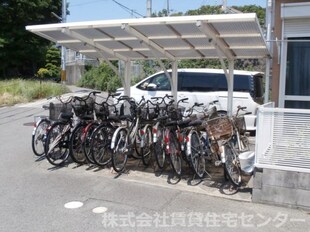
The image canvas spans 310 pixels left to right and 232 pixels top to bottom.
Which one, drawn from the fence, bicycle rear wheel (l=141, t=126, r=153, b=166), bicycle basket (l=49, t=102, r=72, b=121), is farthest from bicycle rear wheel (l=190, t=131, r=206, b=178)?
bicycle basket (l=49, t=102, r=72, b=121)

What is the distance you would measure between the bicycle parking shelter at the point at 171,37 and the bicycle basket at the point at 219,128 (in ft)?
4.46

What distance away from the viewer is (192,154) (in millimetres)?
6219

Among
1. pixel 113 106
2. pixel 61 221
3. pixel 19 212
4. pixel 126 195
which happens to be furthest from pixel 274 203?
pixel 113 106

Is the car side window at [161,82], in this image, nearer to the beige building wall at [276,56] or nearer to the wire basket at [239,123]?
the wire basket at [239,123]

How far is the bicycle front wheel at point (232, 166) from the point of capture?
590cm

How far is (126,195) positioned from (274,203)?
6.87 ft

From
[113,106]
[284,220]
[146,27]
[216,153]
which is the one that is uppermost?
[146,27]

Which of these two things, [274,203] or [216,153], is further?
[216,153]

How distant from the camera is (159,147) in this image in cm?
660

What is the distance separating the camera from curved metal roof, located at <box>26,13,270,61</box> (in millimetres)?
5969

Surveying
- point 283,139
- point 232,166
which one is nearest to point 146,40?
point 232,166

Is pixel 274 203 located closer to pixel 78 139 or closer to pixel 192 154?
pixel 192 154

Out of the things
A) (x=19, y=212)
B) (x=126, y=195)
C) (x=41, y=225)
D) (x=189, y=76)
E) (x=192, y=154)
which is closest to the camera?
(x=41, y=225)

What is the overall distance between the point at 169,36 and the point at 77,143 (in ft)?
8.63
